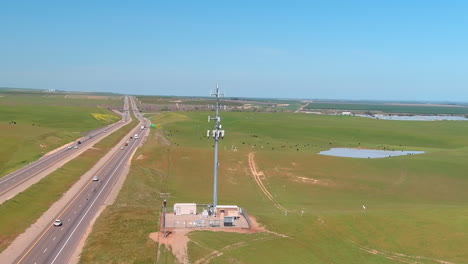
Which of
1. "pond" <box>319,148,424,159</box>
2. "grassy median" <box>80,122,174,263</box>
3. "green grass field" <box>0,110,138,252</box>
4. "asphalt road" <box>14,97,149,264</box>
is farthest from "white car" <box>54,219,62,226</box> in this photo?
"pond" <box>319,148,424,159</box>

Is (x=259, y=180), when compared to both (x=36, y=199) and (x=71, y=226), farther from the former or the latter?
(x=71, y=226)

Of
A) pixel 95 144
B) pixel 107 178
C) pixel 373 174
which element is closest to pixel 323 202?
pixel 373 174

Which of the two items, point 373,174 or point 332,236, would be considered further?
point 373,174

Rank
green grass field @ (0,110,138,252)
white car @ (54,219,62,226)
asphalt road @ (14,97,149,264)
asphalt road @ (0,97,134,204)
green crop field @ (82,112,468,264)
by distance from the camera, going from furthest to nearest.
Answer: asphalt road @ (0,97,134,204) → white car @ (54,219,62,226) → green grass field @ (0,110,138,252) → green crop field @ (82,112,468,264) → asphalt road @ (14,97,149,264)

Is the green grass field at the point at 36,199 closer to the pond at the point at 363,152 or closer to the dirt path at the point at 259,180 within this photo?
the dirt path at the point at 259,180

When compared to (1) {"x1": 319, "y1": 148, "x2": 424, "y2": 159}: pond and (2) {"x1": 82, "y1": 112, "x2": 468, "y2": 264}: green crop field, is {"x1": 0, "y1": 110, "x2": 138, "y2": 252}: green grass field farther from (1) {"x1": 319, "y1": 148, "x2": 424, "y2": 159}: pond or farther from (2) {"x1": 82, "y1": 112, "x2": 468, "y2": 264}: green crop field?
(1) {"x1": 319, "y1": 148, "x2": 424, "y2": 159}: pond

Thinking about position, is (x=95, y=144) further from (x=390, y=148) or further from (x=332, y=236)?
(x=390, y=148)
